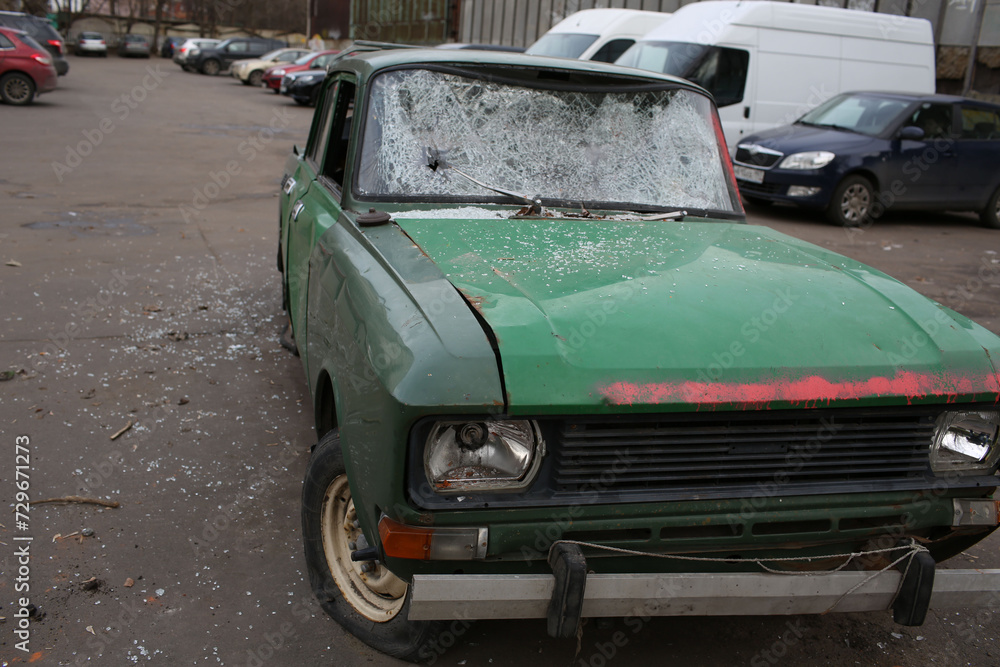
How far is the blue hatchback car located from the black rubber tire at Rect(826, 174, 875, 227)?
0.04 ft

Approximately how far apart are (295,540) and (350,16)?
49.2 m

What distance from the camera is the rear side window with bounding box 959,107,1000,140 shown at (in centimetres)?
1070

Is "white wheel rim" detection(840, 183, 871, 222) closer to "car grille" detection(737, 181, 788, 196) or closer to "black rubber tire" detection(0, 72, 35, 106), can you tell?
"car grille" detection(737, 181, 788, 196)

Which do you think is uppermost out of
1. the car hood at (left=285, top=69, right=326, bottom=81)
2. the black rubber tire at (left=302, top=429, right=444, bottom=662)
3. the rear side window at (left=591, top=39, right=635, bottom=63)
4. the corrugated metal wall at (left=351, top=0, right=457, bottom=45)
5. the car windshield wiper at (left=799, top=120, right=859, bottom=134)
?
the corrugated metal wall at (left=351, top=0, right=457, bottom=45)

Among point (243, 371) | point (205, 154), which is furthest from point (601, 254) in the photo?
point (205, 154)

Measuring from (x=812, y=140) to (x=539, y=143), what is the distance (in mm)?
8217

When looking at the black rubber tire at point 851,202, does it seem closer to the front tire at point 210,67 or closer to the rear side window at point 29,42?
the rear side window at point 29,42

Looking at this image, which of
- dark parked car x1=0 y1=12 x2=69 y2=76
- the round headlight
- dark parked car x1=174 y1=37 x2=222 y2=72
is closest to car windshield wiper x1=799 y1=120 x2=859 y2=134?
the round headlight

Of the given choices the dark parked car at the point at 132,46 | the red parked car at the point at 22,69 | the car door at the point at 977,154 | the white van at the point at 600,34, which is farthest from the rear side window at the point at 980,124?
the dark parked car at the point at 132,46

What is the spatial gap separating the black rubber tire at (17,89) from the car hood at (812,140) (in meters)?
15.8

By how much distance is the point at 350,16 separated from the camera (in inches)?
1870

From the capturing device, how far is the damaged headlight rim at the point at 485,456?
1981 millimetres

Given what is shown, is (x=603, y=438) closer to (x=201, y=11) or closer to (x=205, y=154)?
(x=205, y=154)

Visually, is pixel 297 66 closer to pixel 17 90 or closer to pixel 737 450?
pixel 17 90
